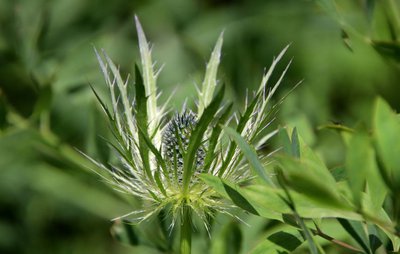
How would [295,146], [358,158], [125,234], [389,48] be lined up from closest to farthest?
[358,158] → [295,146] → [389,48] → [125,234]

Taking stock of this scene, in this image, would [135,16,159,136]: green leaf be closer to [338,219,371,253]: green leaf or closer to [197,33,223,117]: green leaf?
[197,33,223,117]: green leaf

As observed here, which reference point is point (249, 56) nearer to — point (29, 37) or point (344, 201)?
point (29, 37)

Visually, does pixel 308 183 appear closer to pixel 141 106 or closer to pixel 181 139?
pixel 141 106

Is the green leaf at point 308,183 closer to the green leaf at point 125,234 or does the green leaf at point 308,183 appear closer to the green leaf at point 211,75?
the green leaf at point 211,75

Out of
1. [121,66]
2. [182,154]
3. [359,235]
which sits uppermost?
[121,66]

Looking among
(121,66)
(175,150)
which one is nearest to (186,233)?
(175,150)

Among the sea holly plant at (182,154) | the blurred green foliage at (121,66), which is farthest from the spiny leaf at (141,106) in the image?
the blurred green foliage at (121,66)
